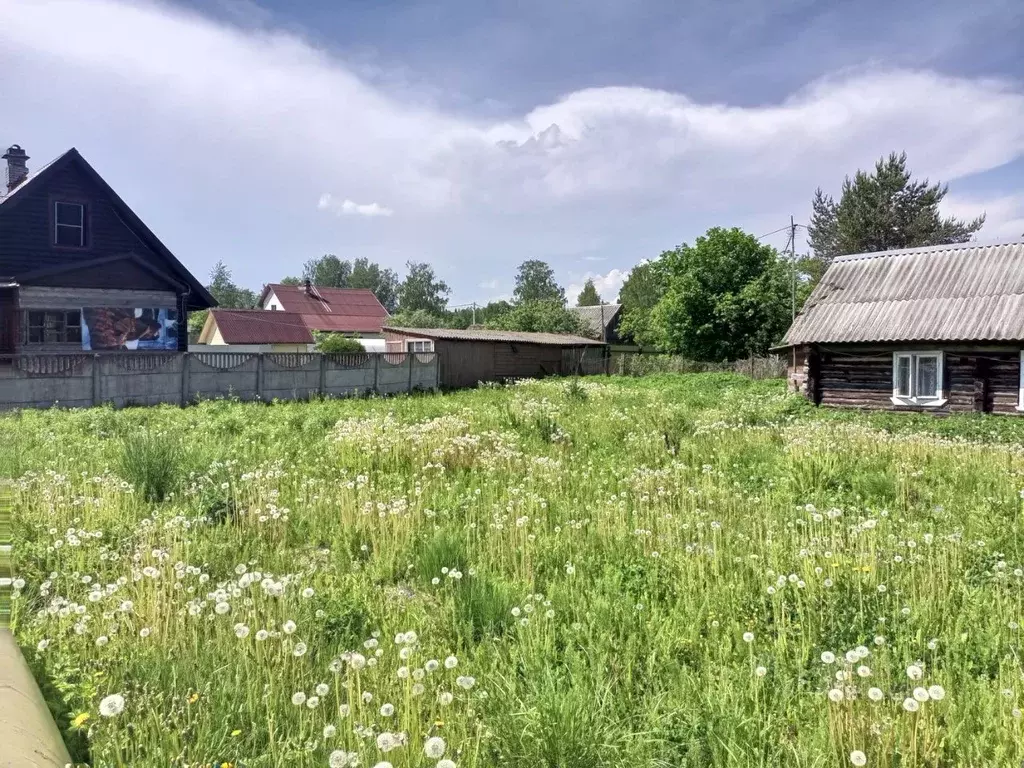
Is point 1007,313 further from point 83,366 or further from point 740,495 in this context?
point 83,366

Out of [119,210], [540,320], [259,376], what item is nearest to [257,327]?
[119,210]

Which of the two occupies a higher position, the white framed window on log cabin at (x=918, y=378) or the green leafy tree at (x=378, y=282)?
the green leafy tree at (x=378, y=282)

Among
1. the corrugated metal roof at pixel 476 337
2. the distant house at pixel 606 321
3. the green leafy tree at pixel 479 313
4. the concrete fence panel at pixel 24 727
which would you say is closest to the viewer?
the concrete fence panel at pixel 24 727

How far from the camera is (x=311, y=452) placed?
915 cm

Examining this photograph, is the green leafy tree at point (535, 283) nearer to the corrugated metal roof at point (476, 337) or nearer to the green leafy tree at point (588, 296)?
the green leafy tree at point (588, 296)

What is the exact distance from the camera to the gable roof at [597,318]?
60.4m

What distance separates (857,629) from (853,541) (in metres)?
1.38

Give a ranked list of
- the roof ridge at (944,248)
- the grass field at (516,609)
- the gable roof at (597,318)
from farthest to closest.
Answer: the gable roof at (597,318) → the roof ridge at (944,248) → the grass field at (516,609)

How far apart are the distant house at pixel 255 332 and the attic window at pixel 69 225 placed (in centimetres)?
1890

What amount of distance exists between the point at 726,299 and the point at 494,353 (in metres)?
15.4

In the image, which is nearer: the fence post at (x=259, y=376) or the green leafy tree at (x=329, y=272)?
the fence post at (x=259, y=376)

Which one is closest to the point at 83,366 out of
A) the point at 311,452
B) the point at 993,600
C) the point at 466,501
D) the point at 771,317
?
the point at 311,452

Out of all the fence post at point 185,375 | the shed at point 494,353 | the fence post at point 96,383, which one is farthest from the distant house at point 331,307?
the fence post at point 96,383

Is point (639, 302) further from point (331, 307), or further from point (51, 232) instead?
point (51, 232)
